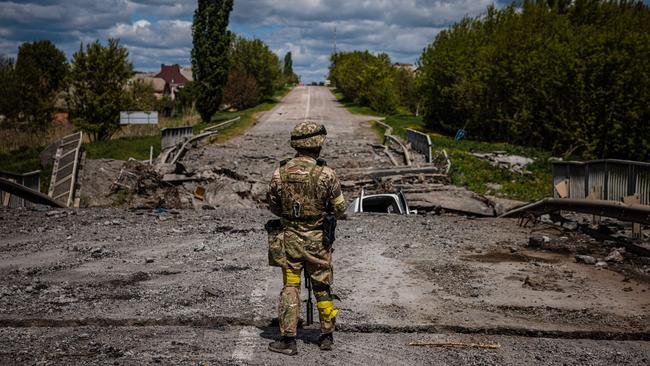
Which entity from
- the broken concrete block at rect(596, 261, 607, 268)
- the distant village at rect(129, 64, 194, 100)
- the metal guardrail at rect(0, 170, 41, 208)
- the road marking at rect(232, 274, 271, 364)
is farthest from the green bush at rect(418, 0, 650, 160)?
the distant village at rect(129, 64, 194, 100)

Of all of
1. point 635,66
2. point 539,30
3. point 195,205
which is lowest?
point 195,205

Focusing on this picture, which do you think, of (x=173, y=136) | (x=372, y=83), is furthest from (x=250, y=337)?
(x=372, y=83)

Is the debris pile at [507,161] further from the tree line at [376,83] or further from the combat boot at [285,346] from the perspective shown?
the tree line at [376,83]

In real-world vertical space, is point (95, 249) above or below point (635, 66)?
below

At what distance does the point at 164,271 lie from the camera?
7812mm

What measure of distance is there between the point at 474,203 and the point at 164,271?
843 cm

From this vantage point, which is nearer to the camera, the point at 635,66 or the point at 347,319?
the point at 347,319

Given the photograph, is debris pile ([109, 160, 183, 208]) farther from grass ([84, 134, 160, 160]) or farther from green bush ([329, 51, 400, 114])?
green bush ([329, 51, 400, 114])

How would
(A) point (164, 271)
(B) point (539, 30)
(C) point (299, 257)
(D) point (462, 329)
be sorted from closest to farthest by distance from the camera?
(C) point (299, 257) < (D) point (462, 329) < (A) point (164, 271) < (B) point (539, 30)

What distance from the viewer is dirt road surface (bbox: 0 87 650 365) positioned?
5.10 metres

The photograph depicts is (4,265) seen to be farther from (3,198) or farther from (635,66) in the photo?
(635,66)

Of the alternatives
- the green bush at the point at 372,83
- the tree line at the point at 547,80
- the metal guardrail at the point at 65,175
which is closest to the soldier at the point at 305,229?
the metal guardrail at the point at 65,175

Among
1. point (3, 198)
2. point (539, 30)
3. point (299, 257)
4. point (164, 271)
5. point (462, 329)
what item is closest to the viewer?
point (299, 257)

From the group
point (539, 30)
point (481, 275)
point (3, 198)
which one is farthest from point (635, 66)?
point (3, 198)
